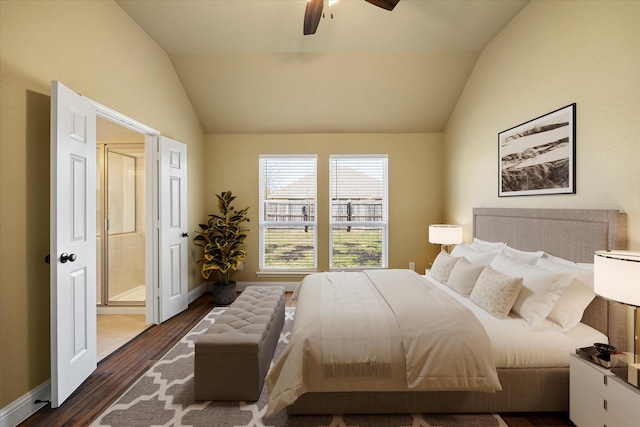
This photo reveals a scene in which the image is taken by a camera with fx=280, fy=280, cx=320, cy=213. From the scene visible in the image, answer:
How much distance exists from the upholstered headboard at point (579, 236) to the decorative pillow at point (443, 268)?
57cm

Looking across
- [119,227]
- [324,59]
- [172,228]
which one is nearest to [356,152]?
[324,59]

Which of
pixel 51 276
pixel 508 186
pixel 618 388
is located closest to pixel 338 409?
pixel 618 388

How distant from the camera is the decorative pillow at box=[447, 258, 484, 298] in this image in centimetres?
255

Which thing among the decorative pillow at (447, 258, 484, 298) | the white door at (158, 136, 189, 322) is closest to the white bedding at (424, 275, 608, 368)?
the decorative pillow at (447, 258, 484, 298)

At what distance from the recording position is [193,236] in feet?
14.0

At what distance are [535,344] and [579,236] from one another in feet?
3.00

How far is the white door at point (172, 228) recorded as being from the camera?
3400 mm

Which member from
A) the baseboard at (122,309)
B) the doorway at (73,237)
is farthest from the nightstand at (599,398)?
the baseboard at (122,309)

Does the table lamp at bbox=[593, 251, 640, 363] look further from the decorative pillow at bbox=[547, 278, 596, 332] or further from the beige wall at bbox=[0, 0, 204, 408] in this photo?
the beige wall at bbox=[0, 0, 204, 408]

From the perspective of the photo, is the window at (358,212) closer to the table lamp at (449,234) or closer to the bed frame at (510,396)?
the table lamp at (449,234)

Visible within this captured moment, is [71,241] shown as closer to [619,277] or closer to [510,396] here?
[510,396]

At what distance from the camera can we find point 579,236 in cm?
211

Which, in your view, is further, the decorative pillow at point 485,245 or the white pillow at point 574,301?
the decorative pillow at point 485,245

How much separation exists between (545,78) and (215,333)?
3533 millimetres
